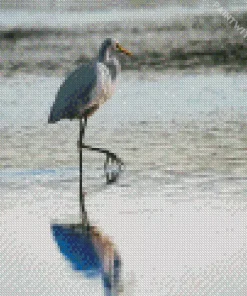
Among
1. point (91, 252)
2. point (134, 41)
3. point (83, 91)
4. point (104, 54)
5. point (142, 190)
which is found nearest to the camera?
point (91, 252)

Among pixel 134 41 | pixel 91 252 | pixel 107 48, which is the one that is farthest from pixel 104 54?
pixel 134 41

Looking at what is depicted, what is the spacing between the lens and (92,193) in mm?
8875

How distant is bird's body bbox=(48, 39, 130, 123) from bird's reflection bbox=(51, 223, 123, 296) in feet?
8.50

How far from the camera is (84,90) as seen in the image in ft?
34.3

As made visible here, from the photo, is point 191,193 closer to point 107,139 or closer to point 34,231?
point 34,231

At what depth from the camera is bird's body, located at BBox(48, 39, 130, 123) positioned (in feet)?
33.7

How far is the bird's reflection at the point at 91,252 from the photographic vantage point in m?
6.39

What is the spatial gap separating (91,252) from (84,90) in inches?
143

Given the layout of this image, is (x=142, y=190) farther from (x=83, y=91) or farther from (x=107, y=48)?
(x=107, y=48)

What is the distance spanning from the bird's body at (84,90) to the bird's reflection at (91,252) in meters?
2.59

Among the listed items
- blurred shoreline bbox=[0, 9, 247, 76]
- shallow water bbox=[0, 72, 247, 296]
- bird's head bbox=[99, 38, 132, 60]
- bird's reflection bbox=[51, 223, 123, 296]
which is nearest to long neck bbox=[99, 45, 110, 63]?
bird's head bbox=[99, 38, 132, 60]

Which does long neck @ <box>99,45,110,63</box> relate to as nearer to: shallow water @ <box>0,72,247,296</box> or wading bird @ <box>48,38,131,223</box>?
wading bird @ <box>48,38,131,223</box>

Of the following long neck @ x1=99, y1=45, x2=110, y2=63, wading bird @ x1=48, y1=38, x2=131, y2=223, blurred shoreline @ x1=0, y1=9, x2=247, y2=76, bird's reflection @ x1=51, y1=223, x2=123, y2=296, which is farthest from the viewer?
blurred shoreline @ x1=0, y1=9, x2=247, y2=76

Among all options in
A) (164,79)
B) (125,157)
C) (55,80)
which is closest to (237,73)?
(164,79)
